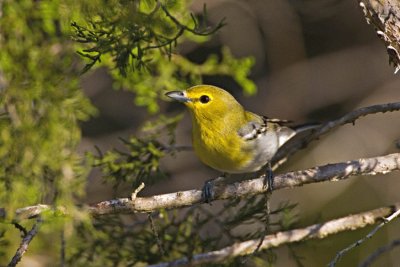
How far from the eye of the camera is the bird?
175 inches

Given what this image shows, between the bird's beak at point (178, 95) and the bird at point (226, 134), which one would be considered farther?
the bird at point (226, 134)

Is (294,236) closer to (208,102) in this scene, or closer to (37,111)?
(208,102)

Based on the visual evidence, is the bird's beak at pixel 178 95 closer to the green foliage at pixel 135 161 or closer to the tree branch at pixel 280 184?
the green foliage at pixel 135 161

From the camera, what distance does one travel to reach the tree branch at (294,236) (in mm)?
3916

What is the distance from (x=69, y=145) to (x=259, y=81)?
3353 millimetres

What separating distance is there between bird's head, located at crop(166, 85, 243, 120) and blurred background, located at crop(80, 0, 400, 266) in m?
1.81

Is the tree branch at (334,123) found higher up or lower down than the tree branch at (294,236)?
higher up

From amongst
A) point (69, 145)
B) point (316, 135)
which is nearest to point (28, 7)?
point (69, 145)

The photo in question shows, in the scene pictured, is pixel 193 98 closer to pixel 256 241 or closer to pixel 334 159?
pixel 256 241

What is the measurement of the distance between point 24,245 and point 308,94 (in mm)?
4246

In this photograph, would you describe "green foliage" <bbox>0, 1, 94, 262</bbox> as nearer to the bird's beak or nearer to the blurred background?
the bird's beak

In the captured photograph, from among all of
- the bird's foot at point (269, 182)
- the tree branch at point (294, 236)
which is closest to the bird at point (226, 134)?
the tree branch at point (294, 236)

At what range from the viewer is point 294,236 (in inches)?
160

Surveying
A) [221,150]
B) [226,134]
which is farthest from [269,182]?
[226,134]
